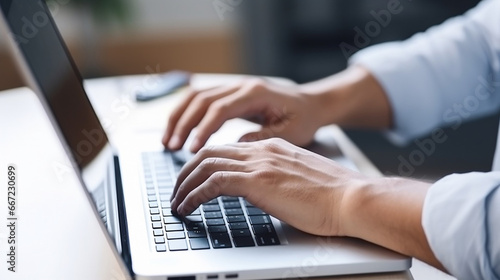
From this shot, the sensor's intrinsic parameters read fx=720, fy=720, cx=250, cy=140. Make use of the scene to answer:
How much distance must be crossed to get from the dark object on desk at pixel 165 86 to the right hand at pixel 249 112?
215 mm

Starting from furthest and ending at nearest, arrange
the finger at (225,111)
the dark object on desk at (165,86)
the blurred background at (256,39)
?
the blurred background at (256,39) → the dark object on desk at (165,86) → the finger at (225,111)

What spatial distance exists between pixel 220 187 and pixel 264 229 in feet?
0.20

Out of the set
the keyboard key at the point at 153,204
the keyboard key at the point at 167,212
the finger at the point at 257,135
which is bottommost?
the finger at the point at 257,135

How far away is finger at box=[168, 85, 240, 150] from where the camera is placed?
999 mm

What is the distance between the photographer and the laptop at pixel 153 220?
657 mm

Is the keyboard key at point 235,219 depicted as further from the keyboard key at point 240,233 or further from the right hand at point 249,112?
the right hand at point 249,112

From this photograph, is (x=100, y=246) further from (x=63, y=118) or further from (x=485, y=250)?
(x=485, y=250)

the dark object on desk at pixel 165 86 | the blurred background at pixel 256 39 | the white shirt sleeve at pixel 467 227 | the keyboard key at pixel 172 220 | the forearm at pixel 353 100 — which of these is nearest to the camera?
the white shirt sleeve at pixel 467 227

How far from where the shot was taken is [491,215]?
66 centimetres

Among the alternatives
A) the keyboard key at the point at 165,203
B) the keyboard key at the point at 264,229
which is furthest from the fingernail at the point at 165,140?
the keyboard key at the point at 264,229

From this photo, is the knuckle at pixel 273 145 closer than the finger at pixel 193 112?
Yes

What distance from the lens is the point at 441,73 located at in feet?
3.79

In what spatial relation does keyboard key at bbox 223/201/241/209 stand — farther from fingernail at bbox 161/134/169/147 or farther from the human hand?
fingernail at bbox 161/134/169/147

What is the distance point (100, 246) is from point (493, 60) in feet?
2.37
